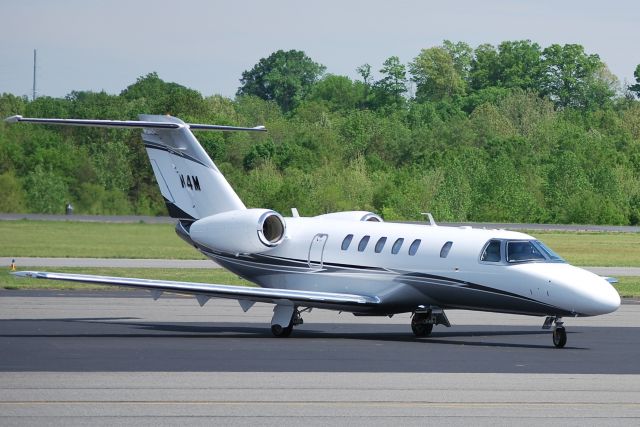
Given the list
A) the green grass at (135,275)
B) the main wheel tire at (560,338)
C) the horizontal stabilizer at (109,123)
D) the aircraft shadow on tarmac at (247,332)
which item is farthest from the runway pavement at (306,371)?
the green grass at (135,275)

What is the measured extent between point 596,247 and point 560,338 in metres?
42.4

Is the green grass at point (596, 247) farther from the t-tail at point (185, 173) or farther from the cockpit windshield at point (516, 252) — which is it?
the cockpit windshield at point (516, 252)

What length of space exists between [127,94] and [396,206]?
5543 centimetres

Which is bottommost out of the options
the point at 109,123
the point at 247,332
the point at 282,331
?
the point at 247,332

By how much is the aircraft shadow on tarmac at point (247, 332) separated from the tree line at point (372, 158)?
46.1 m

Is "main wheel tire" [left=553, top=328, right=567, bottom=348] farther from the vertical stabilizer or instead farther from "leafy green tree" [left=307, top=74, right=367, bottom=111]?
"leafy green tree" [left=307, top=74, right=367, bottom=111]

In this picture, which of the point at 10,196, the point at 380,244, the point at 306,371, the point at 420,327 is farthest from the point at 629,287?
the point at 10,196

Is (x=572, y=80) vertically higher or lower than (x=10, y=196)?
higher

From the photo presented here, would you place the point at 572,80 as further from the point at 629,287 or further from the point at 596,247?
the point at 629,287

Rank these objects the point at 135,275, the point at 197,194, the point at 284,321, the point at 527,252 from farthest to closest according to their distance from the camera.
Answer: the point at 135,275
the point at 197,194
the point at 284,321
the point at 527,252

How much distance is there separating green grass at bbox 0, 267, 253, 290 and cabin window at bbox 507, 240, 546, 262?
16728mm

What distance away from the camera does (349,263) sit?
26.4 meters

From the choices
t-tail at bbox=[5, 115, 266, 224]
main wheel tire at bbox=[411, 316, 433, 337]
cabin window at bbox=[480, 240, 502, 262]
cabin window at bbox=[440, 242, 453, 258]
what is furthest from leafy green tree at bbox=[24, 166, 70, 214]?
cabin window at bbox=[480, 240, 502, 262]

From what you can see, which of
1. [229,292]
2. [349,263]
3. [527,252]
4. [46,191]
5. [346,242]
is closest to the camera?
[527,252]
